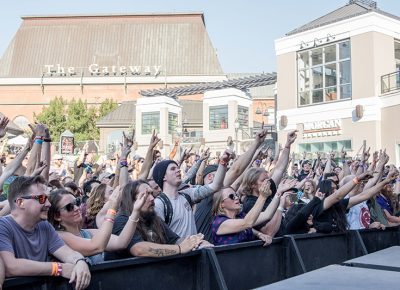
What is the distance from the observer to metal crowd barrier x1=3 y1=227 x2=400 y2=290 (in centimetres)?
381

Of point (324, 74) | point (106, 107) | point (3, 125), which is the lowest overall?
point (3, 125)

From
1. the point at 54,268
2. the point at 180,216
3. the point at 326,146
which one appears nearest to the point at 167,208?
the point at 180,216

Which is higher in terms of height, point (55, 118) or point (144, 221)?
point (55, 118)

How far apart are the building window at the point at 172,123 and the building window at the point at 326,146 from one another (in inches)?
617

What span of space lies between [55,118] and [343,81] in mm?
43528

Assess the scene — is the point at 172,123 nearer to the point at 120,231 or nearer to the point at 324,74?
the point at 324,74

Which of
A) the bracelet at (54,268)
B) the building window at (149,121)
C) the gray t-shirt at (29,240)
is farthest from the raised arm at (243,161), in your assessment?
the building window at (149,121)

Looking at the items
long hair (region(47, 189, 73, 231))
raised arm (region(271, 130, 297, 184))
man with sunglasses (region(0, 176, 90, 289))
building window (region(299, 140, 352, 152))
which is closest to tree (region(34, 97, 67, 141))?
building window (region(299, 140, 352, 152))

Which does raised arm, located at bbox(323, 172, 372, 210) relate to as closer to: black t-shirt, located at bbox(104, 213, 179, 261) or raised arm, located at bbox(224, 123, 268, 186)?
raised arm, located at bbox(224, 123, 268, 186)

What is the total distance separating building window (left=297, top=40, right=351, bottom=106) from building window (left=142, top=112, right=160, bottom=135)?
15.3 m

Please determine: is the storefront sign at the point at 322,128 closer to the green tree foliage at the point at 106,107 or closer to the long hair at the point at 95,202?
the long hair at the point at 95,202

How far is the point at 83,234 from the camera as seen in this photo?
4.31 meters

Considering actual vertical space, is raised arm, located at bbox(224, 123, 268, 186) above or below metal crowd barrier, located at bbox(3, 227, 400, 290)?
above

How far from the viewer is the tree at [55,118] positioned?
205 ft
